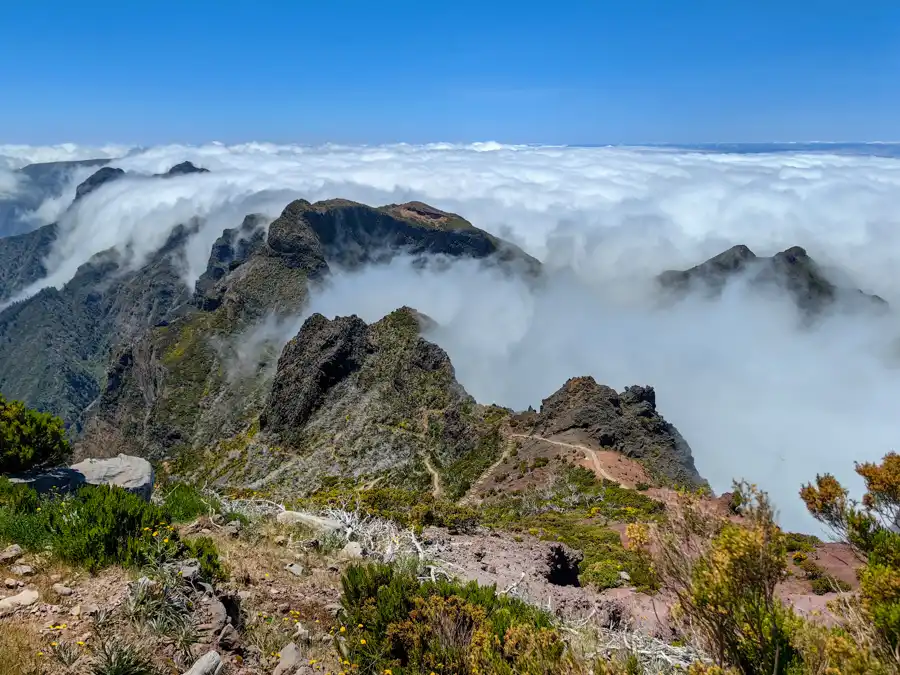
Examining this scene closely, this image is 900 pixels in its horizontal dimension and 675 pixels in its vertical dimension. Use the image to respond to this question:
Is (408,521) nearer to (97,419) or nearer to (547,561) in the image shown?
(547,561)

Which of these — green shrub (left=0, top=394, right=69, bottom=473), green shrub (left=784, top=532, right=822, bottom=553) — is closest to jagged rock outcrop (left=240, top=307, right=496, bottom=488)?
green shrub (left=784, top=532, right=822, bottom=553)

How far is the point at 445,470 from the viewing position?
190ft

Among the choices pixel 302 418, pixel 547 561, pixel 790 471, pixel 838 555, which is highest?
pixel 547 561

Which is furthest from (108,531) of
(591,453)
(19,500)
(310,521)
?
(591,453)

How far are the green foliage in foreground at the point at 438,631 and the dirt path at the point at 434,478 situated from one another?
40.7 metres

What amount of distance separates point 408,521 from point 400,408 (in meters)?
54.5

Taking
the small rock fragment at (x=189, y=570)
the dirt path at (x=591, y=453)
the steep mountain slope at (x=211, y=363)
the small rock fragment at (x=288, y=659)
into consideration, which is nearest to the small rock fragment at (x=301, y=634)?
the small rock fragment at (x=288, y=659)

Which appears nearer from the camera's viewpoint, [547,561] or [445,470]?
[547,561]

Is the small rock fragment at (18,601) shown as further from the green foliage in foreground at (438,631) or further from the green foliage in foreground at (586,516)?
the green foliage in foreground at (586,516)

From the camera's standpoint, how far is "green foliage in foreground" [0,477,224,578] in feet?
29.1

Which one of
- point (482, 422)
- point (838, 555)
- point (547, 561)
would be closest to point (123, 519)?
point (547, 561)

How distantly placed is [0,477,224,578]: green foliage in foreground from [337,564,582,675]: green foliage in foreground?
265 centimetres

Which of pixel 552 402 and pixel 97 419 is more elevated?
pixel 552 402

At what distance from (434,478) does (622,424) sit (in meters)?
19.6
